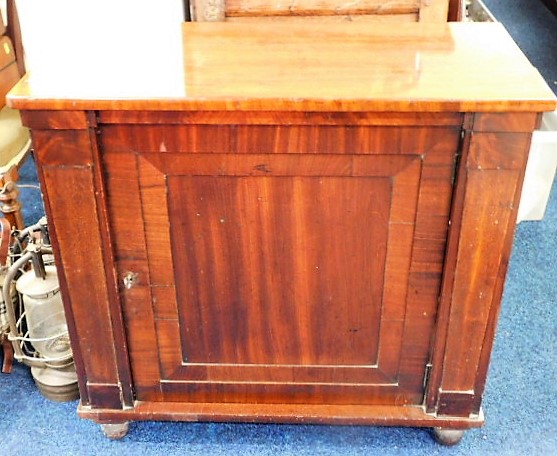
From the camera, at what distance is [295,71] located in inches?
41.8

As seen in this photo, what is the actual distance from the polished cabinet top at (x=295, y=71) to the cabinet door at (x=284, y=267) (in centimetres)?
8

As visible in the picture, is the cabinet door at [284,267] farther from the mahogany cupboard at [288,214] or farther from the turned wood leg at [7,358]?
Result: the turned wood leg at [7,358]

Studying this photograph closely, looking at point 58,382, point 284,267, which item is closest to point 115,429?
point 58,382

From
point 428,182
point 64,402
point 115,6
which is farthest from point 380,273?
point 115,6

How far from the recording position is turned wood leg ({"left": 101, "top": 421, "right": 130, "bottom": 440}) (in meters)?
1.33

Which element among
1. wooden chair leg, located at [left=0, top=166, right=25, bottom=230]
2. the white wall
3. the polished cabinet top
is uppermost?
the polished cabinet top

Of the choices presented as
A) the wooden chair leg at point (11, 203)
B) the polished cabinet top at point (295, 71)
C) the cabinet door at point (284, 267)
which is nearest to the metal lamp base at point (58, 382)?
the cabinet door at point (284, 267)

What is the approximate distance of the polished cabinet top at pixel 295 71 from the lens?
95cm

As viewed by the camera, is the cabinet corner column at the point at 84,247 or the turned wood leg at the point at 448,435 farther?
the turned wood leg at the point at 448,435

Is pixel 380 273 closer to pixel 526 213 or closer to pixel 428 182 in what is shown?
pixel 428 182

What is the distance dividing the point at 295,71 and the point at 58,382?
0.82 m

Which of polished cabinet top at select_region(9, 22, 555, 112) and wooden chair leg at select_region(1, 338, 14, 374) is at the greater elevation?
polished cabinet top at select_region(9, 22, 555, 112)

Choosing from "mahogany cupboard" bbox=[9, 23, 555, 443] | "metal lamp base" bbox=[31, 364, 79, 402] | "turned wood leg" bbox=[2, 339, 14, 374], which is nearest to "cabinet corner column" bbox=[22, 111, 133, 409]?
"mahogany cupboard" bbox=[9, 23, 555, 443]

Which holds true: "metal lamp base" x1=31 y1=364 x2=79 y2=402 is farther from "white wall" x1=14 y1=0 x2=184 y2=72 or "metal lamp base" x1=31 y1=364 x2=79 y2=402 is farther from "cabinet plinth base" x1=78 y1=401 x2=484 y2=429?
"white wall" x1=14 y1=0 x2=184 y2=72
